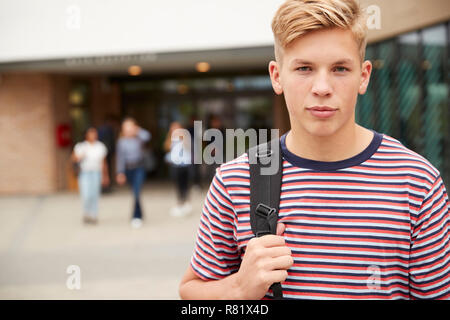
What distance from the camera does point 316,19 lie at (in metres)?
1.24

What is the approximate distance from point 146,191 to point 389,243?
12.8 metres

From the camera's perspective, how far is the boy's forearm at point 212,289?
4.37 feet

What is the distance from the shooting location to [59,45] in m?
11.3

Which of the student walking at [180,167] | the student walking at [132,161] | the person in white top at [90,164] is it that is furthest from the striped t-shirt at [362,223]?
the student walking at [180,167]

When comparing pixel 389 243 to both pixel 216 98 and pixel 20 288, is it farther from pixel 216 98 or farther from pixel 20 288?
pixel 216 98

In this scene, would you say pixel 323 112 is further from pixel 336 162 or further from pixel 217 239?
pixel 217 239

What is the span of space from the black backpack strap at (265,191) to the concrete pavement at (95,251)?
376cm

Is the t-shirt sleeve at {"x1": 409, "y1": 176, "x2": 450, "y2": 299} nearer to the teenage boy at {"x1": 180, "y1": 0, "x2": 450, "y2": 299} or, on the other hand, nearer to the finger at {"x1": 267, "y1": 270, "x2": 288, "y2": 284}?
the teenage boy at {"x1": 180, "y1": 0, "x2": 450, "y2": 299}

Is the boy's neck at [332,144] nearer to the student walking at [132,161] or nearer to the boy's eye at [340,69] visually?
the boy's eye at [340,69]

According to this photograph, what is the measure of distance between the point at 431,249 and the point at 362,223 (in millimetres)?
198

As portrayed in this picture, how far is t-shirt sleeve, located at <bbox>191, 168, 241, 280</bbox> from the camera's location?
1.40 meters

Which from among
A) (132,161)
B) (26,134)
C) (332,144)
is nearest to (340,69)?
(332,144)

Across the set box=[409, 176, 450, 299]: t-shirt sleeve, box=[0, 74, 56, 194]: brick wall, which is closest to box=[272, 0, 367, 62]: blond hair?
box=[409, 176, 450, 299]: t-shirt sleeve
